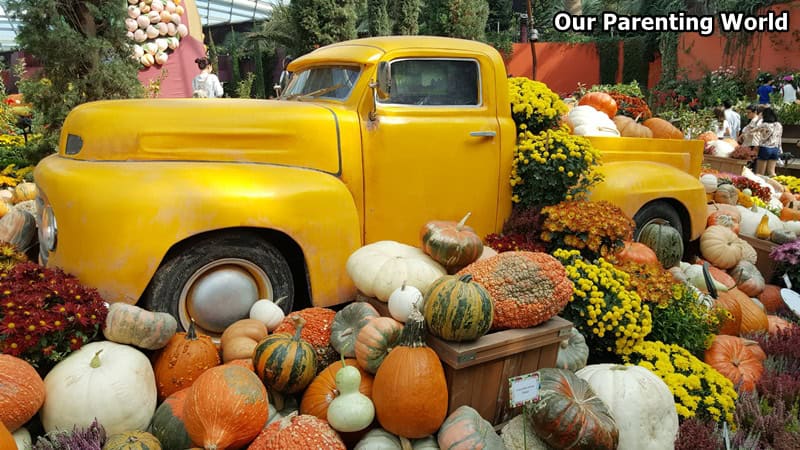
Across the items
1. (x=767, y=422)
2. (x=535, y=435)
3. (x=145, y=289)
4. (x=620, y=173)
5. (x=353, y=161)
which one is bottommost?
(x=767, y=422)

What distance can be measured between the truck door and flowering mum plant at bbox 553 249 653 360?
1012mm

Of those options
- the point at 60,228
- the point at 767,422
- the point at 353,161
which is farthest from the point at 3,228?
the point at 767,422

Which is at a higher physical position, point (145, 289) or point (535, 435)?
point (145, 289)

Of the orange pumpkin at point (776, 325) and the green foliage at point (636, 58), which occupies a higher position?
the green foliage at point (636, 58)

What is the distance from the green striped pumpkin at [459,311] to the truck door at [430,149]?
4.18ft

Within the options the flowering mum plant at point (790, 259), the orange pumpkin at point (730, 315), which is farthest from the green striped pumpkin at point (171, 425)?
the flowering mum plant at point (790, 259)

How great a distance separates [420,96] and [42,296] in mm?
2703

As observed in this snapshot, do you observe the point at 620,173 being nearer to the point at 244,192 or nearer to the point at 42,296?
the point at 244,192

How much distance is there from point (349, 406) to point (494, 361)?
2.63 ft

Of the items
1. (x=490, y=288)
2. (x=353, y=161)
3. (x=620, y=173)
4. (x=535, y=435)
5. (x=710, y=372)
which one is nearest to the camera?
(x=535, y=435)

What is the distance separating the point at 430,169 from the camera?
4102 millimetres

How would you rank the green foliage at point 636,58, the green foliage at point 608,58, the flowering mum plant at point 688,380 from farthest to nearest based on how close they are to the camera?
the green foliage at point 608,58, the green foliage at point 636,58, the flowering mum plant at point 688,380

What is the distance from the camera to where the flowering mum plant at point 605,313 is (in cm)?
358

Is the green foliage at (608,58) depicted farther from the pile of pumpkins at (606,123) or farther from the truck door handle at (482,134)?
the truck door handle at (482,134)
